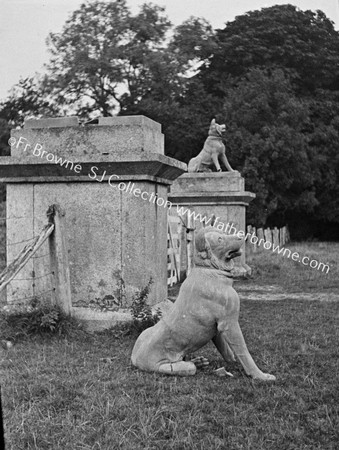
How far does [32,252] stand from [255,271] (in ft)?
28.6

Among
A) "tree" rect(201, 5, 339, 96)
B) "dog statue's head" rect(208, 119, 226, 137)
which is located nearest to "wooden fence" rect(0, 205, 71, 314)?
"dog statue's head" rect(208, 119, 226, 137)

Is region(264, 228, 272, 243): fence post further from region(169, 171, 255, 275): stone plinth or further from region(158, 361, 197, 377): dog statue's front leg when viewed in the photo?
region(158, 361, 197, 377): dog statue's front leg

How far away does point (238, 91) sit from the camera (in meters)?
26.5

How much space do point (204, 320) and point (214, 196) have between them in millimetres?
8718

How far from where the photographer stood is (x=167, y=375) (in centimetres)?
441

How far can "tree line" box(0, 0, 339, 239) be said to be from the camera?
59.1 ft

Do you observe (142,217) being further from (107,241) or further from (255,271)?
(255,271)

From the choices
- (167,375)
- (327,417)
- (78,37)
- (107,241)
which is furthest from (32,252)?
(78,37)

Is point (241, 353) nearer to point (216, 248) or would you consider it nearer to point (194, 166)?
point (216, 248)

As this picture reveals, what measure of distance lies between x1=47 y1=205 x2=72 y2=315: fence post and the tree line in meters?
9.37

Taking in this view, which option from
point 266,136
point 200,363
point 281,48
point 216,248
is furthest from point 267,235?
point 216,248

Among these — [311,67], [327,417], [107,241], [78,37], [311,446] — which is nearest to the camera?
[311,446]

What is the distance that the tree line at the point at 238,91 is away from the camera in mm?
18016

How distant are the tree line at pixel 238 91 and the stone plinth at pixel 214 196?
145 inches
